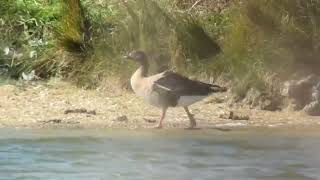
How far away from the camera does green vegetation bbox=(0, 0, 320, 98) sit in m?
11.2

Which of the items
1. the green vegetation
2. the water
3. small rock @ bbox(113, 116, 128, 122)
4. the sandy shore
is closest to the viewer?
the water

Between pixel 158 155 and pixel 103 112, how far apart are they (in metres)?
2.82

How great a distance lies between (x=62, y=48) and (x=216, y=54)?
7.05ft

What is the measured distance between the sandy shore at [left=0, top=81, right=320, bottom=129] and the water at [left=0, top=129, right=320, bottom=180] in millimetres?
488

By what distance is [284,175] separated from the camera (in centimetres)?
699

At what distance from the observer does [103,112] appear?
34.8ft

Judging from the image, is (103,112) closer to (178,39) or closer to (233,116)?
(233,116)

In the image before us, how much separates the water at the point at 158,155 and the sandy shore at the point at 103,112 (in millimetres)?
488

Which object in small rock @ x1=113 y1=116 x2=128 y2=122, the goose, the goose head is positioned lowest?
small rock @ x1=113 y1=116 x2=128 y2=122

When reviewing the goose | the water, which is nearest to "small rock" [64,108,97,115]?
the goose

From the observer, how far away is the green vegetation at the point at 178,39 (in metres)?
11.2

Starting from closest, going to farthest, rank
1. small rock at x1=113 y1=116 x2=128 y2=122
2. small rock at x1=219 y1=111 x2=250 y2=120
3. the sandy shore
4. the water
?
the water < the sandy shore < small rock at x1=113 y1=116 x2=128 y2=122 < small rock at x1=219 y1=111 x2=250 y2=120

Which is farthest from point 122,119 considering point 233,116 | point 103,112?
point 233,116

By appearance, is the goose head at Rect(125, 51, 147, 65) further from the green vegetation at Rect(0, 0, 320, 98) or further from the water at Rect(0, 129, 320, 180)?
the water at Rect(0, 129, 320, 180)
